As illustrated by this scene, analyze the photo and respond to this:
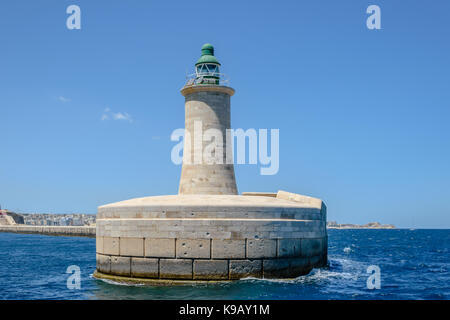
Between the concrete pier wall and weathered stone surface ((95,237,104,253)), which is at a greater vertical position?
weathered stone surface ((95,237,104,253))

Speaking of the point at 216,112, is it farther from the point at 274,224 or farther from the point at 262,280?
the point at 262,280

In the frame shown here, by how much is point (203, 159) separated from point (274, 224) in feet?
25.9

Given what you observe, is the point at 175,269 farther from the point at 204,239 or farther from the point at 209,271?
the point at 204,239

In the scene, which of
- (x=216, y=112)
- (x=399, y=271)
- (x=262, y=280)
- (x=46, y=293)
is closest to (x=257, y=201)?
(x=262, y=280)

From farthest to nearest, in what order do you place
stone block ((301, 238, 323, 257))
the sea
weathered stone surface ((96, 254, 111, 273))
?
stone block ((301, 238, 323, 257)), weathered stone surface ((96, 254, 111, 273)), the sea

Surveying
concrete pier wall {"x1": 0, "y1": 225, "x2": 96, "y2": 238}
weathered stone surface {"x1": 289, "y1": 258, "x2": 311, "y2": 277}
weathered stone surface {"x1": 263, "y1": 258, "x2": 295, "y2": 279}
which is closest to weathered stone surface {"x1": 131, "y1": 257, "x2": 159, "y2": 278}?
weathered stone surface {"x1": 263, "y1": 258, "x2": 295, "y2": 279}

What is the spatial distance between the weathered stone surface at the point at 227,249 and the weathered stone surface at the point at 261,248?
0.36 m

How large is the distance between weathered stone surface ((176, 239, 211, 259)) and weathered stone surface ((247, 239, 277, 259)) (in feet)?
5.65

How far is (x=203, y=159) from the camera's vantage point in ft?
84.7

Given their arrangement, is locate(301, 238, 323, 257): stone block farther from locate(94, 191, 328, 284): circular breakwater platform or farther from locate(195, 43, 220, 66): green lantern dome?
locate(195, 43, 220, 66): green lantern dome

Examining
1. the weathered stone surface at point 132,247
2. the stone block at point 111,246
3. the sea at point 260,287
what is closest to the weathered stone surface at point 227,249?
the sea at point 260,287

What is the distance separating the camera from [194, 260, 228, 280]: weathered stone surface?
1828 cm

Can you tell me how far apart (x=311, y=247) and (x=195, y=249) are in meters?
6.05

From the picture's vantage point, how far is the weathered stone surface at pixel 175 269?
18328mm
